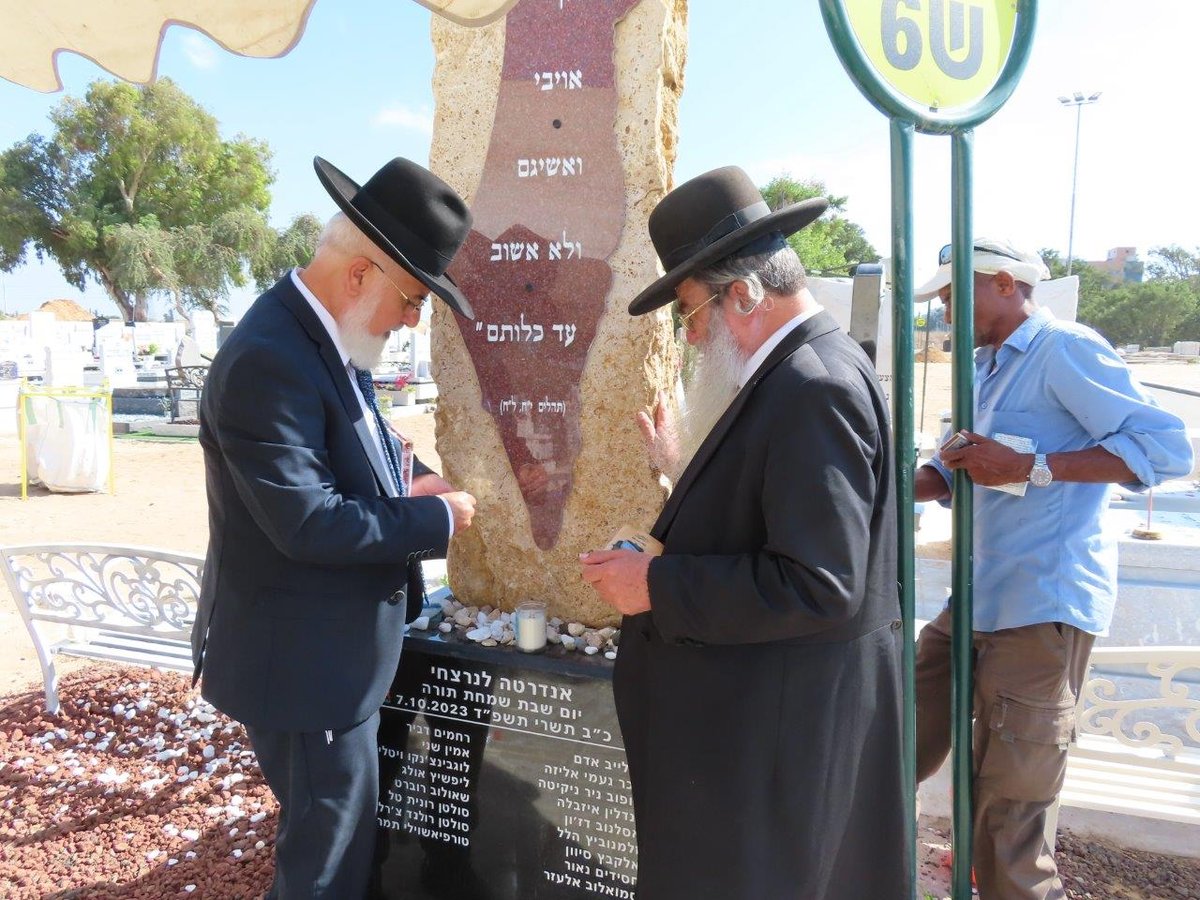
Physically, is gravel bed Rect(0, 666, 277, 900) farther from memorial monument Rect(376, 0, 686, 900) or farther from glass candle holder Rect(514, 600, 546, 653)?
glass candle holder Rect(514, 600, 546, 653)

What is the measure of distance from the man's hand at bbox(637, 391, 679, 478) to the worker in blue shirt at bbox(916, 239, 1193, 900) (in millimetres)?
837

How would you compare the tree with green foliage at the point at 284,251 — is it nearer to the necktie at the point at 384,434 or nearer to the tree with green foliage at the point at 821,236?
the tree with green foliage at the point at 821,236

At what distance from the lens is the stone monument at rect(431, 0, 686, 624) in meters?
2.48

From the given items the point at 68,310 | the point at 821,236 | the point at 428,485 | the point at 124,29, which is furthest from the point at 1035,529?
the point at 68,310

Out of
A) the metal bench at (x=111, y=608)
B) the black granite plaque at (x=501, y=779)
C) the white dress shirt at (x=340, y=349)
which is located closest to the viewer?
the white dress shirt at (x=340, y=349)

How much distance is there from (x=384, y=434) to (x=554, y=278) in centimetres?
86

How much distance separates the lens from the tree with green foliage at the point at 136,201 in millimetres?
35344

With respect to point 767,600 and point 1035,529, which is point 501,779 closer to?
point 767,600

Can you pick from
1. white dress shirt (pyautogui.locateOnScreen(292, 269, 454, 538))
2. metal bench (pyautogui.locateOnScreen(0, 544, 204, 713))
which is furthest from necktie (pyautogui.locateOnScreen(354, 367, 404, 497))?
metal bench (pyautogui.locateOnScreen(0, 544, 204, 713))

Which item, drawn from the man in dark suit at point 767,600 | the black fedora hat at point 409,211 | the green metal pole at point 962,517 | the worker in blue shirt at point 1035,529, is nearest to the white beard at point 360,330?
the black fedora hat at point 409,211

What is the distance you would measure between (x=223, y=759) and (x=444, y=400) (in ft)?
6.23

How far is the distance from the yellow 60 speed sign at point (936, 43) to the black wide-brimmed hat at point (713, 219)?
32 centimetres

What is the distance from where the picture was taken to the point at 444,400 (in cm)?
280

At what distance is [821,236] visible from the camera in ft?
99.5
